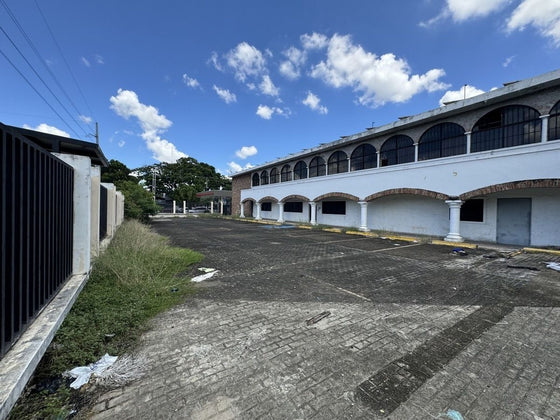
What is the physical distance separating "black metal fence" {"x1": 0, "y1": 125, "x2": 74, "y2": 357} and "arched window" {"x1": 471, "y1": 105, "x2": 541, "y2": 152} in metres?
15.2

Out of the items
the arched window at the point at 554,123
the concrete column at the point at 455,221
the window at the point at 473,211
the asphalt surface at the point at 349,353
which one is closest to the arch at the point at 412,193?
the concrete column at the point at 455,221

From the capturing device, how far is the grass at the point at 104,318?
2047 millimetres

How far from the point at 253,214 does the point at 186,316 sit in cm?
2593

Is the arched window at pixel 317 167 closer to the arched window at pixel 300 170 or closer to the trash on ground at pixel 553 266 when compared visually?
the arched window at pixel 300 170

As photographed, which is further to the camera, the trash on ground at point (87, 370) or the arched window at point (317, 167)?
the arched window at point (317, 167)

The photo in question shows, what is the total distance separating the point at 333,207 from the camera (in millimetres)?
19656

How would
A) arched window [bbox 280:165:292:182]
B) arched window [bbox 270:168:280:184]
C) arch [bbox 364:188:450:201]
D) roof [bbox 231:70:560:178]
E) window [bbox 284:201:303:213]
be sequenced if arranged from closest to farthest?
1. roof [bbox 231:70:560:178]
2. arch [bbox 364:188:450:201]
3. window [bbox 284:201:303:213]
4. arched window [bbox 280:165:292:182]
5. arched window [bbox 270:168:280:184]

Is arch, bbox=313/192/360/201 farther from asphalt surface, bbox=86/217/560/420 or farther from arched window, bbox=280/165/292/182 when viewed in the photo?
asphalt surface, bbox=86/217/560/420

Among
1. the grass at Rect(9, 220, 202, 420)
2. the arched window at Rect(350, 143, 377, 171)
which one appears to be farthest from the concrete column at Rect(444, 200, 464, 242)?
the grass at Rect(9, 220, 202, 420)

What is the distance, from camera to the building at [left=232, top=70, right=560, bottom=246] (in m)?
9.42

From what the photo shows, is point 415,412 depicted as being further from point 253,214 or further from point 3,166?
point 253,214

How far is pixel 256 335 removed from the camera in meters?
3.15

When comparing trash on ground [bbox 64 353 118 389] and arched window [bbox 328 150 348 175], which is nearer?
trash on ground [bbox 64 353 118 389]

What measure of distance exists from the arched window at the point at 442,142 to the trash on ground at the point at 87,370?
15.1m
